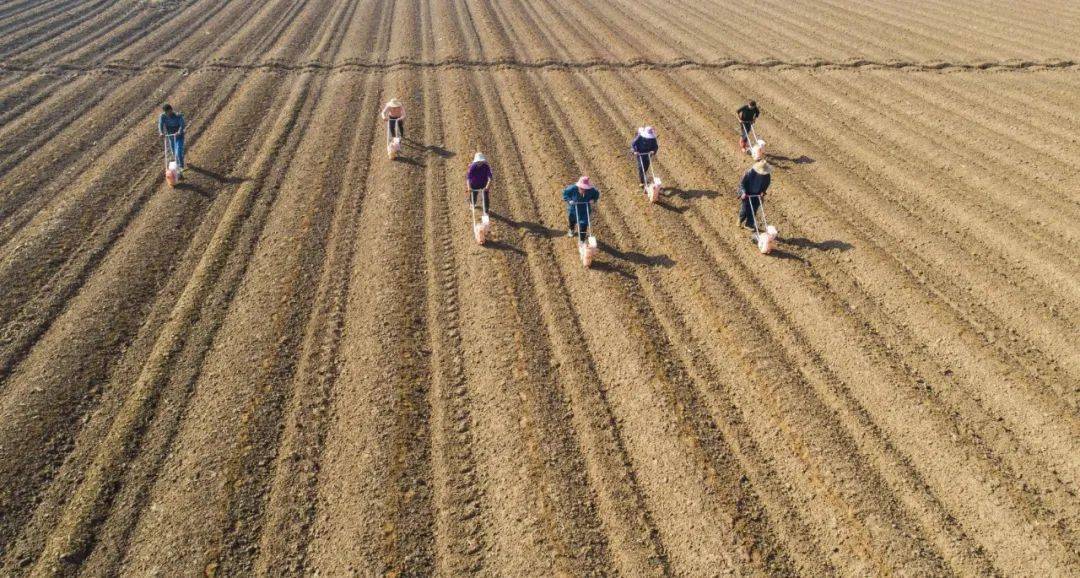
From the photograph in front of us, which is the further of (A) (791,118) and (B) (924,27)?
(B) (924,27)

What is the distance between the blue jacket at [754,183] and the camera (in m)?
10.4

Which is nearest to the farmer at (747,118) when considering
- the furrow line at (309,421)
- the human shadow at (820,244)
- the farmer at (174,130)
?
the human shadow at (820,244)

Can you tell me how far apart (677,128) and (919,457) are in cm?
1054

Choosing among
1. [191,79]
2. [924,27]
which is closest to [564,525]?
[191,79]

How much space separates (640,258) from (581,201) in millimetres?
1444

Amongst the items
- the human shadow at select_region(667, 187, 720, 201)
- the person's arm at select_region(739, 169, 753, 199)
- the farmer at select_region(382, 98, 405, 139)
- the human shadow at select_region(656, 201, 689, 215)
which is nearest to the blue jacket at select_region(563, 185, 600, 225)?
the human shadow at select_region(656, 201, 689, 215)

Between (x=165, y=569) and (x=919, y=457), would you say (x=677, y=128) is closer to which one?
(x=919, y=457)

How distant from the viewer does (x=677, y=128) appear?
1535 cm

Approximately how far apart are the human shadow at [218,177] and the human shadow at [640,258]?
781 cm

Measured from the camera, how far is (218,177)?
12.6 m

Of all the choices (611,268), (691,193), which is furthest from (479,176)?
(691,193)

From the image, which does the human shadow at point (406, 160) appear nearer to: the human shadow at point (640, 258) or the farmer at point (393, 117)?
the farmer at point (393, 117)

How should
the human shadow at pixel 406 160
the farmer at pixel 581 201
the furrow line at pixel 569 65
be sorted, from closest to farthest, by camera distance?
the farmer at pixel 581 201 → the human shadow at pixel 406 160 → the furrow line at pixel 569 65

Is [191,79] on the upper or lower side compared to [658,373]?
upper
